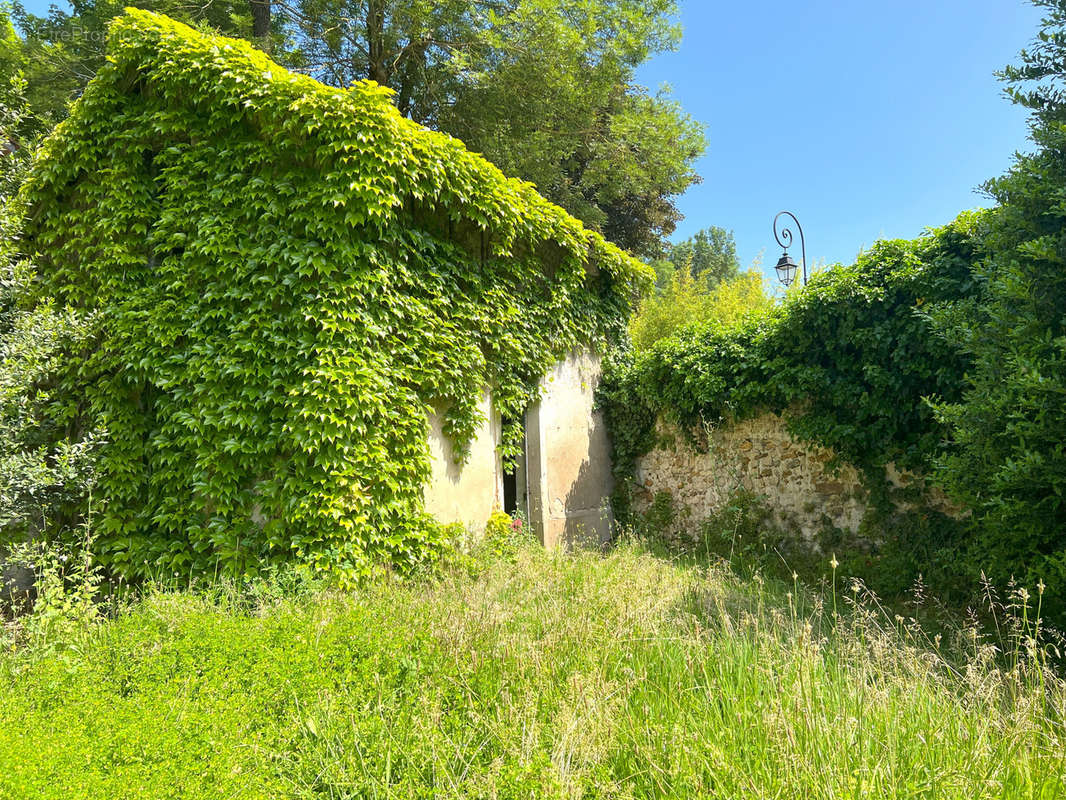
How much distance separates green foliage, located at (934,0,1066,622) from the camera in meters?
3.83

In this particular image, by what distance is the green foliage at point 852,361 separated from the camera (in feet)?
19.6

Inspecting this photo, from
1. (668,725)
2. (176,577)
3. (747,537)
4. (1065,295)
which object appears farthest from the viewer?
(747,537)

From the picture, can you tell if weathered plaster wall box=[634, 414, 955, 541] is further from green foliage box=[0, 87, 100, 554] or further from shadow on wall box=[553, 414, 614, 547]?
green foliage box=[0, 87, 100, 554]

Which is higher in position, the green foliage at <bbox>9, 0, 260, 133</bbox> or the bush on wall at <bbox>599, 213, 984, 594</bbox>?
the green foliage at <bbox>9, 0, 260, 133</bbox>

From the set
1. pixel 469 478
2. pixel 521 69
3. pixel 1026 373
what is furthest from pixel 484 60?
pixel 1026 373

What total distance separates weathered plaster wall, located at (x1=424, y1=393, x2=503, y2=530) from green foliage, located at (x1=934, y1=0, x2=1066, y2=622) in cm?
454

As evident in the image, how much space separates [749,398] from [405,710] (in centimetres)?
604

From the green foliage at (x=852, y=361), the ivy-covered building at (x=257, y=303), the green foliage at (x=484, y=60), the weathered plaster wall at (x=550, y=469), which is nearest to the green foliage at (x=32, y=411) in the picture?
the ivy-covered building at (x=257, y=303)

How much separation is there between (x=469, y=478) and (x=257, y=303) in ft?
9.49

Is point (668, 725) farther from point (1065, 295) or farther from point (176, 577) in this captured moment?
point (176, 577)

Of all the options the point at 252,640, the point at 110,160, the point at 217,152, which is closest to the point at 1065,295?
the point at 252,640

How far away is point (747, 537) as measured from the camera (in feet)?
24.9

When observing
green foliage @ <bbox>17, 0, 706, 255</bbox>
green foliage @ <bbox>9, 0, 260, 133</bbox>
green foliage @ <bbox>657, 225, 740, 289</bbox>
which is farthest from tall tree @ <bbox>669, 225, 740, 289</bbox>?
green foliage @ <bbox>9, 0, 260, 133</bbox>

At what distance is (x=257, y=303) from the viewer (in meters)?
5.41
